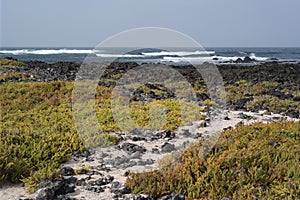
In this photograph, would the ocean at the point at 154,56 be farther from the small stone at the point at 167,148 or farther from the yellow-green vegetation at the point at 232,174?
the yellow-green vegetation at the point at 232,174

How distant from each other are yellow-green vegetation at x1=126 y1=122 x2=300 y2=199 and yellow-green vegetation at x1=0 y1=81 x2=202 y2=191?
2.37m

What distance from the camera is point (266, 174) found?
7520 millimetres

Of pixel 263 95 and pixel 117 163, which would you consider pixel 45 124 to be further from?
pixel 263 95

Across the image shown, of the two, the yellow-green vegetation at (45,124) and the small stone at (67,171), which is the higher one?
the yellow-green vegetation at (45,124)

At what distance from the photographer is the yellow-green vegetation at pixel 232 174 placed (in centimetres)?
693

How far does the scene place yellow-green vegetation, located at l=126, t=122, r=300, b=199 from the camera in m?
6.93

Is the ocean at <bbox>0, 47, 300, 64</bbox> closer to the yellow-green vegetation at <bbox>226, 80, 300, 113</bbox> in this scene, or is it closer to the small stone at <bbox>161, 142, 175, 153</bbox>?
the yellow-green vegetation at <bbox>226, 80, 300, 113</bbox>

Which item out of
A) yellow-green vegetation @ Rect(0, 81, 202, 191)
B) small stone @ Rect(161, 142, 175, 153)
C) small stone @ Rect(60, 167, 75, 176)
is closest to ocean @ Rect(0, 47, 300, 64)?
yellow-green vegetation @ Rect(0, 81, 202, 191)

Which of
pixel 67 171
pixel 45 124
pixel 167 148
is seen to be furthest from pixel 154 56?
pixel 67 171

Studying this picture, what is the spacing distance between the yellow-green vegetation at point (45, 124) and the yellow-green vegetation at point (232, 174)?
2370 mm

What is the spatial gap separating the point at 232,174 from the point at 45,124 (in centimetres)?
676

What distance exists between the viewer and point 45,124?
11.7m

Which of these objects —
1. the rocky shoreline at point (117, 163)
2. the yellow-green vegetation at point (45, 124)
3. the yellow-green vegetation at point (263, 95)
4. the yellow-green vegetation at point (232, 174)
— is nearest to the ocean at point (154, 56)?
the yellow-green vegetation at point (263, 95)

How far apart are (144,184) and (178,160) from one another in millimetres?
1519
